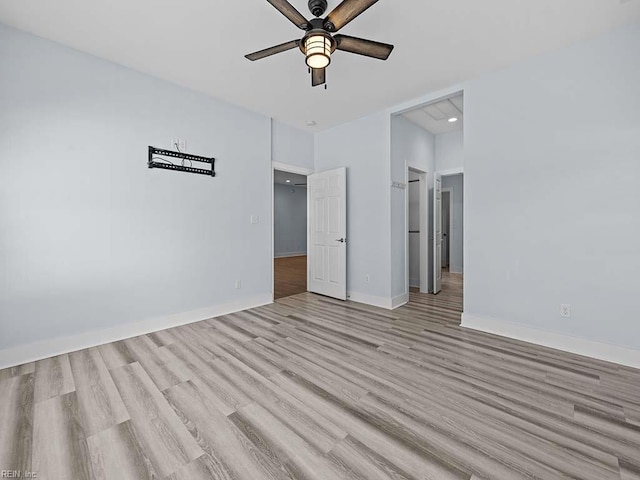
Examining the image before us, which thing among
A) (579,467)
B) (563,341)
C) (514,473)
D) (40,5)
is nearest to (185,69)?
(40,5)

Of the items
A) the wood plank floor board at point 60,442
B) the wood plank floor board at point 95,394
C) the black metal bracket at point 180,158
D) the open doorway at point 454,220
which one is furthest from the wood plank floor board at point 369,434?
the open doorway at point 454,220

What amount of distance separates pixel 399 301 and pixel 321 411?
9.28 ft

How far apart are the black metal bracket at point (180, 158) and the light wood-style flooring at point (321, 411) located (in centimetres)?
203

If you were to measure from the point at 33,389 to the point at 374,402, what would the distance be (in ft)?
8.45

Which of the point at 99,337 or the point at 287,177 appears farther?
the point at 287,177

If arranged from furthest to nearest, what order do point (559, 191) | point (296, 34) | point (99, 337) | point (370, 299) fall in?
point (370, 299)
point (99, 337)
point (559, 191)
point (296, 34)

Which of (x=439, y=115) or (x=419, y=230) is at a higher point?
(x=439, y=115)

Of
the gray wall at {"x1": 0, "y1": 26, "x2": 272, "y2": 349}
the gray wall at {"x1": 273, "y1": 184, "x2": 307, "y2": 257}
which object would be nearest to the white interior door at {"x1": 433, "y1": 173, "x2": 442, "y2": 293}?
the gray wall at {"x1": 0, "y1": 26, "x2": 272, "y2": 349}

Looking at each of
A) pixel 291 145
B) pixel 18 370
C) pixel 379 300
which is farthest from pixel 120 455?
pixel 291 145

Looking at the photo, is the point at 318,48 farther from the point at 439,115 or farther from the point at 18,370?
the point at 18,370

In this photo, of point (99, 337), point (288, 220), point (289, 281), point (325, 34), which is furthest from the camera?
point (288, 220)

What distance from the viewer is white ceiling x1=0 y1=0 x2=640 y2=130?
2293 millimetres

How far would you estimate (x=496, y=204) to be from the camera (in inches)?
129

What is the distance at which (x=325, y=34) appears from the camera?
78.7 inches
